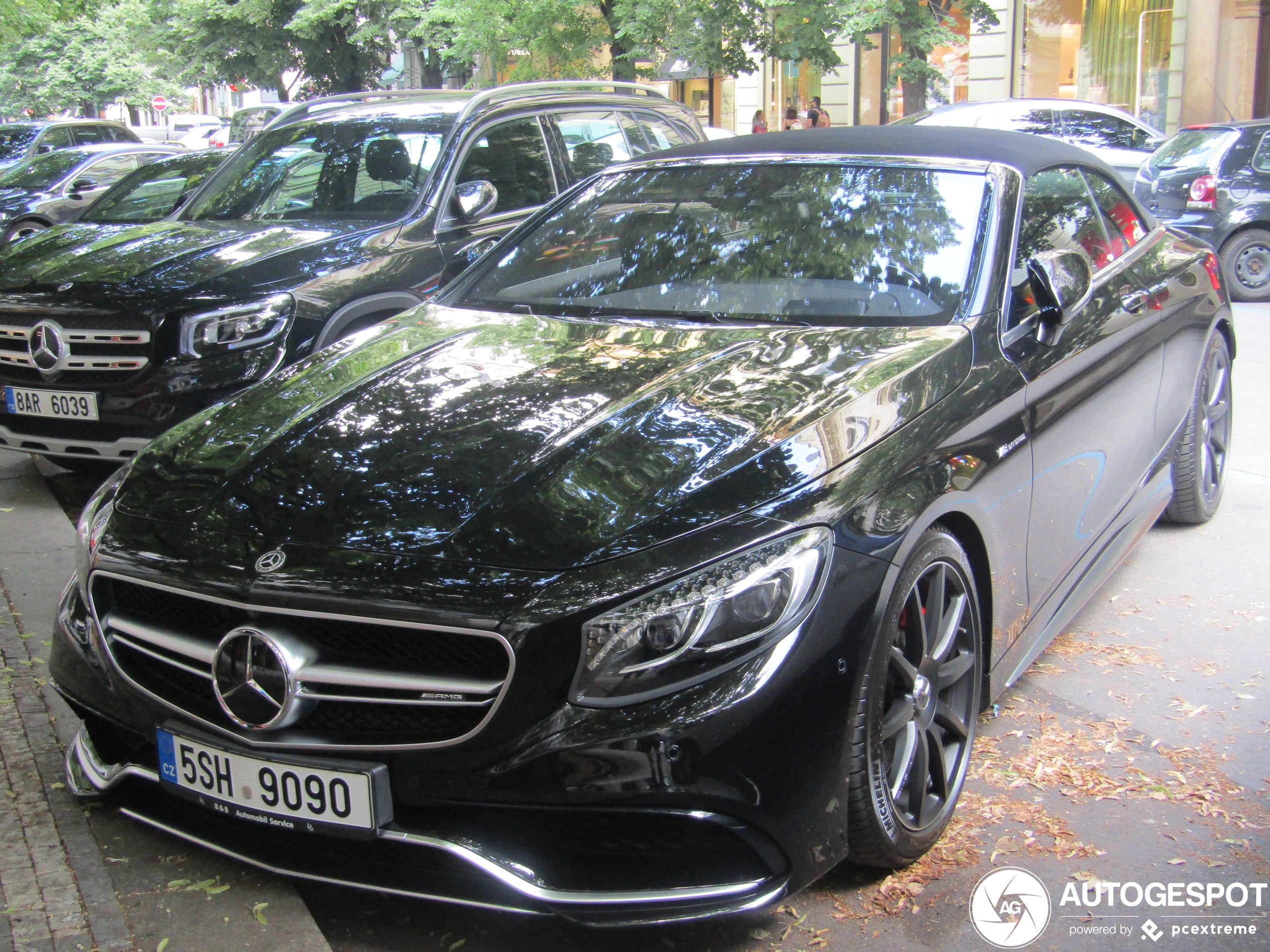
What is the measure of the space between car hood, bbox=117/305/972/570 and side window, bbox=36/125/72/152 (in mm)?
19539

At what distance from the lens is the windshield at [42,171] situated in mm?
15234

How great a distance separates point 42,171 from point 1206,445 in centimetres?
1456

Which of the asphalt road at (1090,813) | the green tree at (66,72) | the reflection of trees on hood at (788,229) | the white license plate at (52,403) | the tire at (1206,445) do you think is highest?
the green tree at (66,72)

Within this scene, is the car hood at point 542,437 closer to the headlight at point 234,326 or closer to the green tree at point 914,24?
the headlight at point 234,326

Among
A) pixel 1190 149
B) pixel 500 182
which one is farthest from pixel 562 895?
pixel 1190 149

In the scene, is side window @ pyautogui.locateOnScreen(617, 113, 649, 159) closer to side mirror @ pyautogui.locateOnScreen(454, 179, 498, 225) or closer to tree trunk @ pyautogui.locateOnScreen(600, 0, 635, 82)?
side mirror @ pyautogui.locateOnScreen(454, 179, 498, 225)

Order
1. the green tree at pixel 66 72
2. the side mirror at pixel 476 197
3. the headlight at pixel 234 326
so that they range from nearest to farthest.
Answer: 1. the headlight at pixel 234 326
2. the side mirror at pixel 476 197
3. the green tree at pixel 66 72

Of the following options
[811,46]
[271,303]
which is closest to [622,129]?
[271,303]

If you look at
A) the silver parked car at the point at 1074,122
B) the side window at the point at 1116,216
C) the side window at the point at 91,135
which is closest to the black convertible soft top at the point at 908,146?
the side window at the point at 1116,216

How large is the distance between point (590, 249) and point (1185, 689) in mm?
2355

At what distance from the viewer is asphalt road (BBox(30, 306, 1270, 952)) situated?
2711mm

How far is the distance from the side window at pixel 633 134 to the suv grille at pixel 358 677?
5574 millimetres

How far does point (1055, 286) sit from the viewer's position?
3.46m

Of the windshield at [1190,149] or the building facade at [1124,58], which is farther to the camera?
the building facade at [1124,58]
